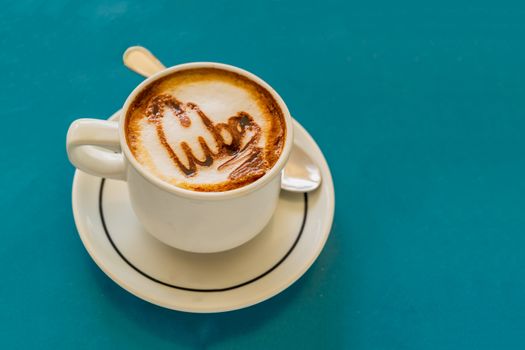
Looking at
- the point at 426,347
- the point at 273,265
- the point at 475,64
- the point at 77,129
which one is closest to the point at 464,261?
the point at 426,347

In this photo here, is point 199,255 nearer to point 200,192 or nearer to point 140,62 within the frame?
point 200,192

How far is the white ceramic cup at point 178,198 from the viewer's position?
0.78m

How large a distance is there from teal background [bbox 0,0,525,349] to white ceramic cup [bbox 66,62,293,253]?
14cm

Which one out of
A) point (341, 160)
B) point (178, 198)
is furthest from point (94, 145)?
point (341, 160)

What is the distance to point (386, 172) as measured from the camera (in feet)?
3.59

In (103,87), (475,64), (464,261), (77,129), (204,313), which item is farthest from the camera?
(475,64)

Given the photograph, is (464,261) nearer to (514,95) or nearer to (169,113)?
(514,95)

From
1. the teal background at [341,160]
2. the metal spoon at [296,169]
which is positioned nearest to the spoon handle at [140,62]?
the metal spoon at [296,169]

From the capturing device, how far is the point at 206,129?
0.85 m

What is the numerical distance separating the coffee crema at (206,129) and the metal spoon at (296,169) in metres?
0.13

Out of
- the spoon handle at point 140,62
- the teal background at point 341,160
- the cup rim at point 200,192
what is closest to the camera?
the cup rim at point 200,192

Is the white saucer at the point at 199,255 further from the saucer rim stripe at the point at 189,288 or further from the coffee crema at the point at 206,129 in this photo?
the coffee crema at the point at 206,129

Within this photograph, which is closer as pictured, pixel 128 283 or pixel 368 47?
pixel 128 283

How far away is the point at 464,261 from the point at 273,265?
325 mm
